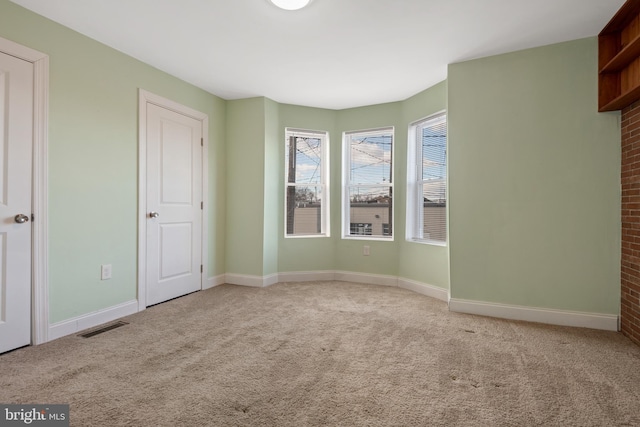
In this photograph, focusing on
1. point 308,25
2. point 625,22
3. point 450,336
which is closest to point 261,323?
point 450,336

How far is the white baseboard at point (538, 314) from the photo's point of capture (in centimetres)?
273

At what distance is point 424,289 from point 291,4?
3.25 m

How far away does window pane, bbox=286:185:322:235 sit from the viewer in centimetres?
465

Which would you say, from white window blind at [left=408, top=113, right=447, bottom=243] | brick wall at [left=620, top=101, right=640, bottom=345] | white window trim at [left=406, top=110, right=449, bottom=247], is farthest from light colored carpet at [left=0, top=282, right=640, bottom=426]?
white window trim at [left=406, top=110, right=449, bottom=247]

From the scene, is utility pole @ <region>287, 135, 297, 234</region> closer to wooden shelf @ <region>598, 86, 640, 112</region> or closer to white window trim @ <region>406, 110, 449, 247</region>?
white window trim @ <region>406, 110, 449, 247</region>

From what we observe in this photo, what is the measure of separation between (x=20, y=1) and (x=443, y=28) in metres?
3.09

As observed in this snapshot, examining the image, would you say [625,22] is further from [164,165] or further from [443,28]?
[164,165]

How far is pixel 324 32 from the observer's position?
2670 mm

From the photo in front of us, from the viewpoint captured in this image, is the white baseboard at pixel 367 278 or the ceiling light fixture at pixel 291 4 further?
the white baseboard at pixel 367 278

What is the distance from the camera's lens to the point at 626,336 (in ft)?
8.42

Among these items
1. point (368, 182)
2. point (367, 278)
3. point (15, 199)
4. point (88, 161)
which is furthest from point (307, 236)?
point (15, 199)

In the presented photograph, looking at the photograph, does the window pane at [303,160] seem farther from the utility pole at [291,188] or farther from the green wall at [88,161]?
the green wall at [88,161]

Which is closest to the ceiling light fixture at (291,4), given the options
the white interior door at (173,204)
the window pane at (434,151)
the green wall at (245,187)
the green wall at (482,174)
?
the green wall at (482,174)

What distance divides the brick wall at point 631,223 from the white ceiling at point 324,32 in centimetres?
85
